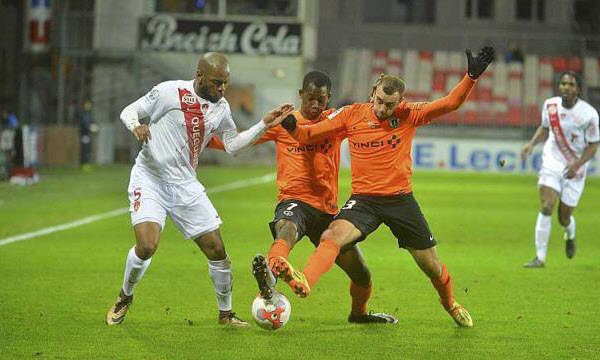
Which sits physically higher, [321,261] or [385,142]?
[385,142]

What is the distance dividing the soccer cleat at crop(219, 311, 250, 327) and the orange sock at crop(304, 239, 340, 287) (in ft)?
3.86

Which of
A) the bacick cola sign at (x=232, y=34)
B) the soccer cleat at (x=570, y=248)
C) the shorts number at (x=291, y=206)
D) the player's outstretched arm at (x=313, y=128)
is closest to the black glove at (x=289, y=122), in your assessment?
the player's outstretched arm at (x=313, y=128)

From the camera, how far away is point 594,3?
148ft

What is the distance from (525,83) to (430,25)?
5352 mm

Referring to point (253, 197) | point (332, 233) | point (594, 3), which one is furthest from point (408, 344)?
point (594, 3)

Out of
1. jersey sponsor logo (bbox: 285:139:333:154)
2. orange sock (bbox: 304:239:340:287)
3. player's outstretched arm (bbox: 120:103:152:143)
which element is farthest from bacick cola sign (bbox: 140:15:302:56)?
orange sock (bbox: 304:239:340:287)

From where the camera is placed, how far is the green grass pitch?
852cm

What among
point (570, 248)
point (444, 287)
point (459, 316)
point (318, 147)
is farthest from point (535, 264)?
point (318, 147)

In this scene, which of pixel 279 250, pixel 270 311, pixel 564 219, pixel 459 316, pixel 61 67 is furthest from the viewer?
pixel 61 67

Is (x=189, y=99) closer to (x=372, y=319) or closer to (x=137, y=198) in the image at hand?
(x=137, y=198)

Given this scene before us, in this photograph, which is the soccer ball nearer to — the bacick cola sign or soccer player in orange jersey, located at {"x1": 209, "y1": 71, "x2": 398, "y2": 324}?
soccer player in orange jersey, located at {"x1": 209, "y1": 71, "x2": 398, "y2": 324}

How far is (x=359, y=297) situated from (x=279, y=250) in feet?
4.30

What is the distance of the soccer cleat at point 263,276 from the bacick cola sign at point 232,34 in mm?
31867

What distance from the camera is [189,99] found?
9.19 m
